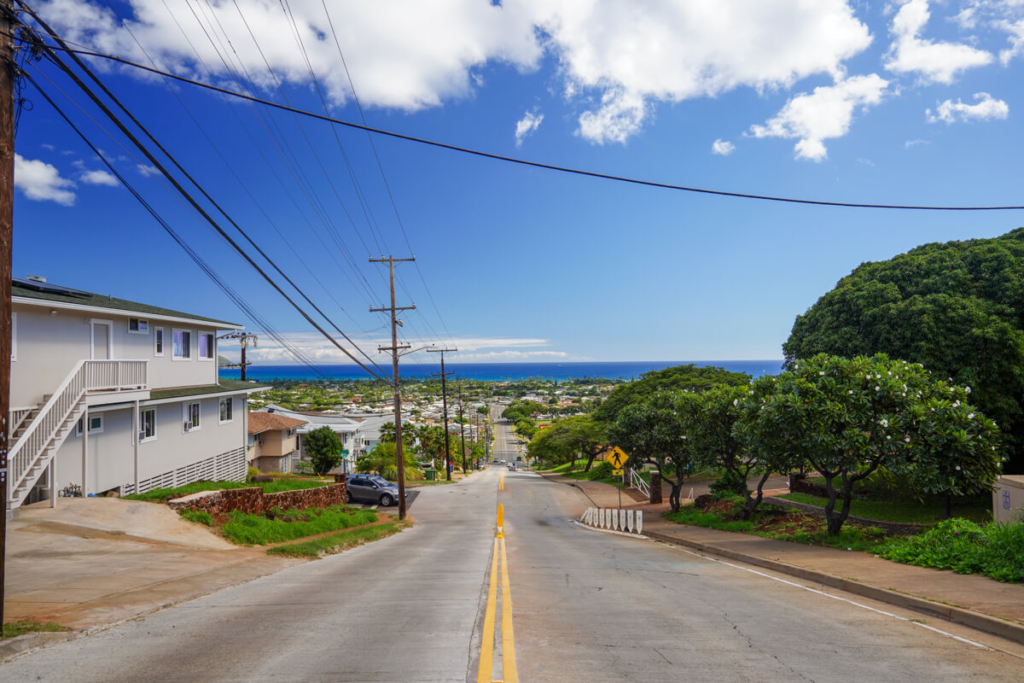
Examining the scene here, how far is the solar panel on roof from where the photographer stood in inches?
663

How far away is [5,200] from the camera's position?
23.0 feet

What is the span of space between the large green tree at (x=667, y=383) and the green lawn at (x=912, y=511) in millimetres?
25761

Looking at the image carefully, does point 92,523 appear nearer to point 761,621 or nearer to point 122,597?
point 122,597

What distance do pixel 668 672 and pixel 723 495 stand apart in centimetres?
1987

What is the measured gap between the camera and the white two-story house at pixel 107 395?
15289 mm

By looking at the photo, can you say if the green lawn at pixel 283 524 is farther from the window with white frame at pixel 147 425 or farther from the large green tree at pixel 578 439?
the large green tree at pixel 578 439

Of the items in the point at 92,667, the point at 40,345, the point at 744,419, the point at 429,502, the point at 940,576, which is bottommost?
the point at 429,502

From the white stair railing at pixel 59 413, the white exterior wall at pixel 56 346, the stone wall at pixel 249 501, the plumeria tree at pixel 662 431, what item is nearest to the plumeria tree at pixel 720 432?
the plumeria tree at pixel 662 431

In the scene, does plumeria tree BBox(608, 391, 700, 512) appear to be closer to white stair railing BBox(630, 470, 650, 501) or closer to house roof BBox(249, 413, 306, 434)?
white stair railing BBox(630, 470, 650, 501)

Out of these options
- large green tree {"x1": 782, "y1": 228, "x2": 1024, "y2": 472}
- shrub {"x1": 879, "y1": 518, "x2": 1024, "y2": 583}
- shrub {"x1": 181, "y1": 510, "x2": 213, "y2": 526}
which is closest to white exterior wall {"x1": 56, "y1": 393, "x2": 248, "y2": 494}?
shrub {"x1": 181, "y1": 510, "x2": 213, "y2": 526}

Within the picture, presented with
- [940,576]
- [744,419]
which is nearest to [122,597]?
[940,576]

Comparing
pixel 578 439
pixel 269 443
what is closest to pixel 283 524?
pixel 269 443

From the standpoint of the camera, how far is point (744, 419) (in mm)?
16859

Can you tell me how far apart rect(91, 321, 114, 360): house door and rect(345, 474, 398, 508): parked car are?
15.3 meters
